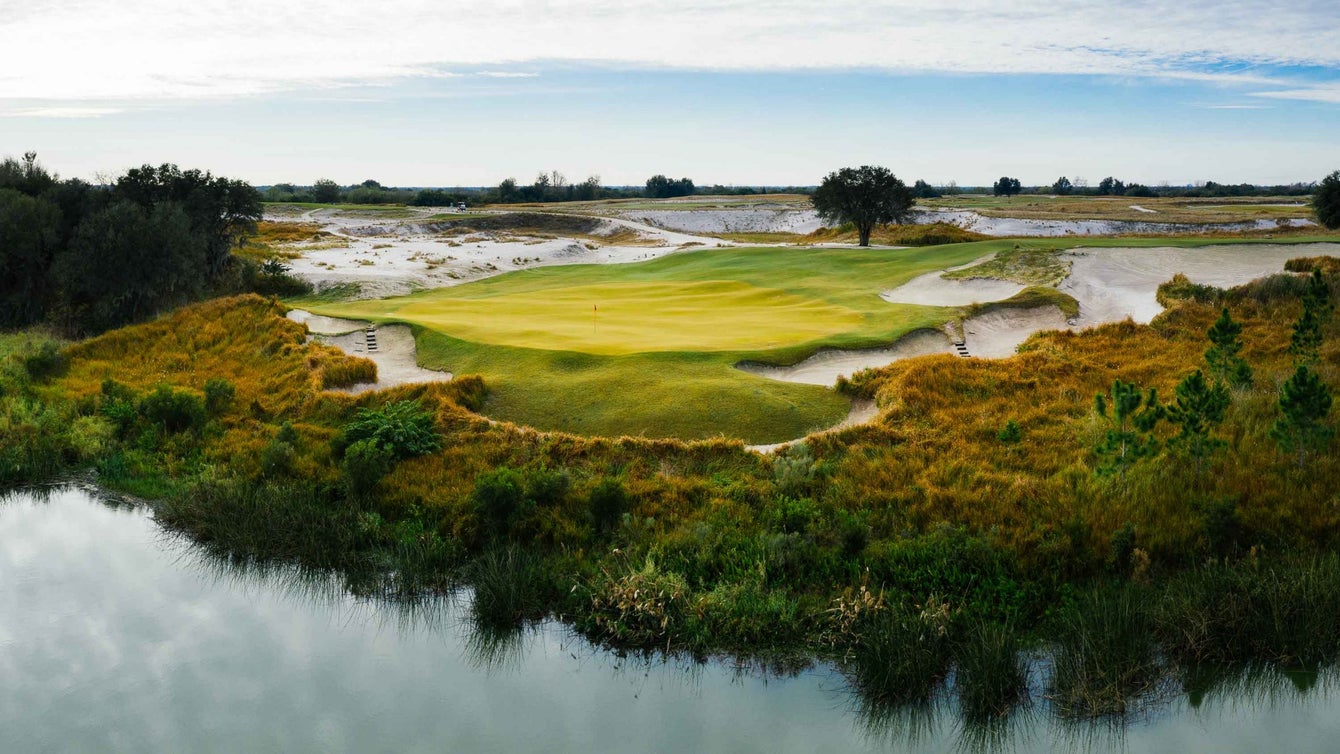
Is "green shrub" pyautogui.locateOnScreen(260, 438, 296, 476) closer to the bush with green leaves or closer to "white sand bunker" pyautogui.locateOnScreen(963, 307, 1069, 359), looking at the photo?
the bush with green leaves

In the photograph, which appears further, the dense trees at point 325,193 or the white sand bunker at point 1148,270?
the dense trees at point 325,193

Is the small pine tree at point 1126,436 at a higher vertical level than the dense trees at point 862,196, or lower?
lower

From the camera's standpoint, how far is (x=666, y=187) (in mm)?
161625

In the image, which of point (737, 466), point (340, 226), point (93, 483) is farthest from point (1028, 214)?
point (93, 483)

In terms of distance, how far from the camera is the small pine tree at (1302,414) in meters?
14.7

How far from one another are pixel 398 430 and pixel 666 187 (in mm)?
147002

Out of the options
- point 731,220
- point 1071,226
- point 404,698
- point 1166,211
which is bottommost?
point 404,698

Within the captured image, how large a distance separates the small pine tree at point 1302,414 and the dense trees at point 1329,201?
4200cm

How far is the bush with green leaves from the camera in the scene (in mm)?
18859

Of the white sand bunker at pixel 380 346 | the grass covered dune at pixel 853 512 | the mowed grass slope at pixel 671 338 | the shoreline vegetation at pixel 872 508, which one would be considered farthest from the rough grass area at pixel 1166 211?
the white sand bunker at pixel 380 346

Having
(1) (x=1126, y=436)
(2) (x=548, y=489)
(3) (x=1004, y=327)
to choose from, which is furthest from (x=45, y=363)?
(3) (x=1004, y=327)

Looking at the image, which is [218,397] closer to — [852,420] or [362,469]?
[362,469]

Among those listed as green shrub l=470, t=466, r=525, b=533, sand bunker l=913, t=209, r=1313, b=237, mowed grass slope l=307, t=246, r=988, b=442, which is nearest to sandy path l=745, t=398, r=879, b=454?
mowed grass slope l=307, t=246, r=988, b=442

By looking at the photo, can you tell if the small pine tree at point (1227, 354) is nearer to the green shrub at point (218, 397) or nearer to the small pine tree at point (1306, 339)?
the small pine tree at point (1306, 339)
